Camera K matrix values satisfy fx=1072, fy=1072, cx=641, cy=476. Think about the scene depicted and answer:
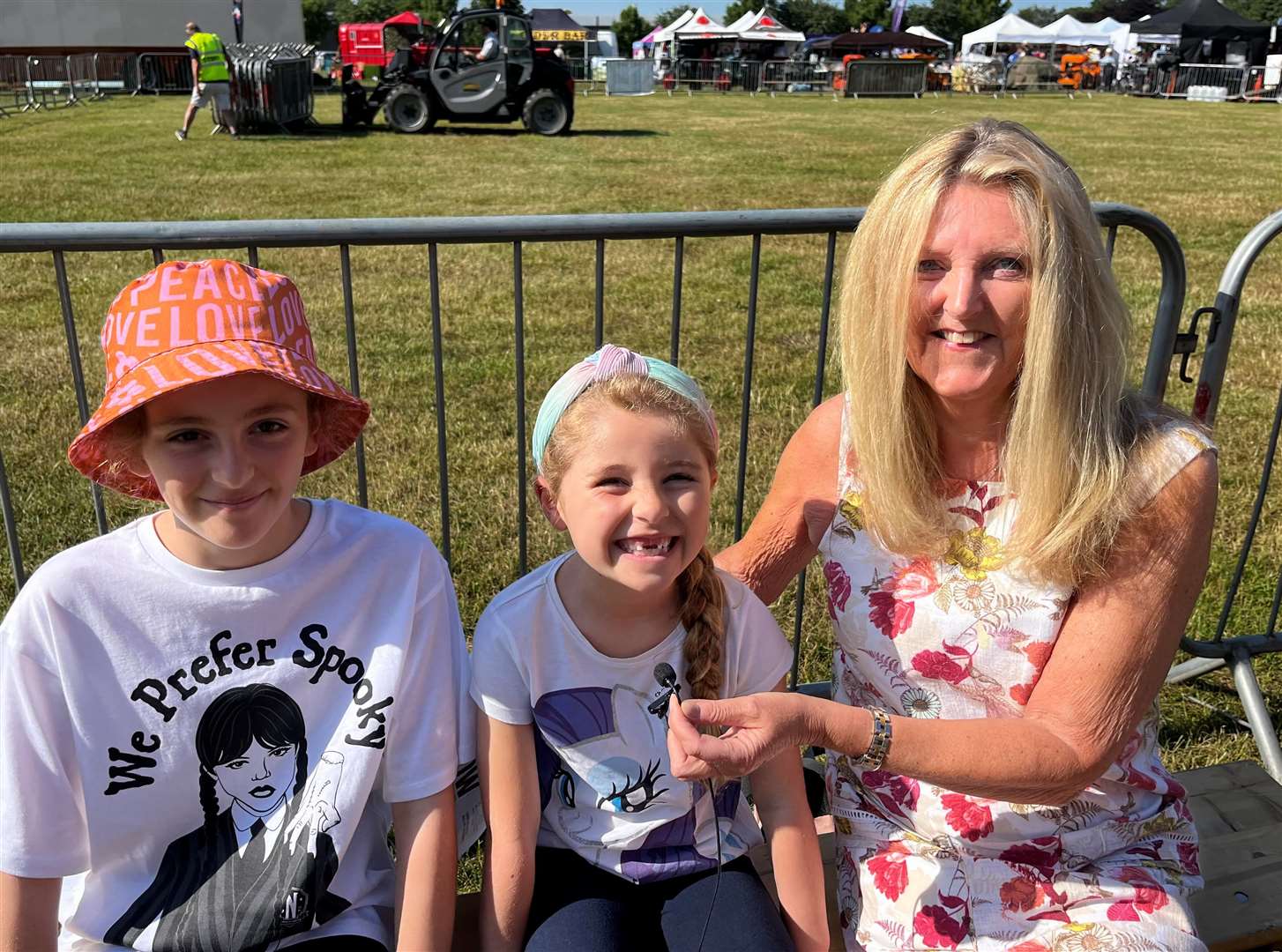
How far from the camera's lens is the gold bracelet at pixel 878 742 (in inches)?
66.8

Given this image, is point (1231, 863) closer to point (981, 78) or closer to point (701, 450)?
point (701, 450)

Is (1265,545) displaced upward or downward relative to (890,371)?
downward

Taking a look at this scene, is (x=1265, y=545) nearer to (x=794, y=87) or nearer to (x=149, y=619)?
(x=149, y=619)

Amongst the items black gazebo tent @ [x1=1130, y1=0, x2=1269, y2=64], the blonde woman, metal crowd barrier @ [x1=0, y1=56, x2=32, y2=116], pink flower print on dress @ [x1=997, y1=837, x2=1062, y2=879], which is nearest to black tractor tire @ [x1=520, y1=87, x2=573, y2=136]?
metal crowd barrier @ [x1=0, y1=56, x2=32, y2=116]

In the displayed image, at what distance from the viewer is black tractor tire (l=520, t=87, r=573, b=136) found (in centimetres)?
2066

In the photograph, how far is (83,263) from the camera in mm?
8523

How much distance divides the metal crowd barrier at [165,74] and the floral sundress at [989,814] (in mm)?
38919

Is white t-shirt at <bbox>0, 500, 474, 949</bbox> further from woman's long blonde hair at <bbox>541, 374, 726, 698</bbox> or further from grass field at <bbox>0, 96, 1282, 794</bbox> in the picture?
grass field at <bbox>0, 96, 1282, 794</bbox>

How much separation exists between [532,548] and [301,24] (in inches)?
1824

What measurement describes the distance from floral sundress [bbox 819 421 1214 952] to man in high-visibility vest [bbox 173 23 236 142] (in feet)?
63.9

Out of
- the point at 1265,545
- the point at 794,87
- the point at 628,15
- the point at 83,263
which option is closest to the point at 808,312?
the point at 1265,545

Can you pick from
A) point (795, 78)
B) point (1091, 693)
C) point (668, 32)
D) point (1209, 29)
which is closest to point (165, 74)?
point (795, 78)

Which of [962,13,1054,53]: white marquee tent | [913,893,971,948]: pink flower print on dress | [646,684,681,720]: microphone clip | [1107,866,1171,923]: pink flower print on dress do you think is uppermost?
[962,13,1054,53]: white marquee tent

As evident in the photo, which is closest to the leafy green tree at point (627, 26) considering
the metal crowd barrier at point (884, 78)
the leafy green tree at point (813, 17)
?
the leafy green tree at point (813, 17)
